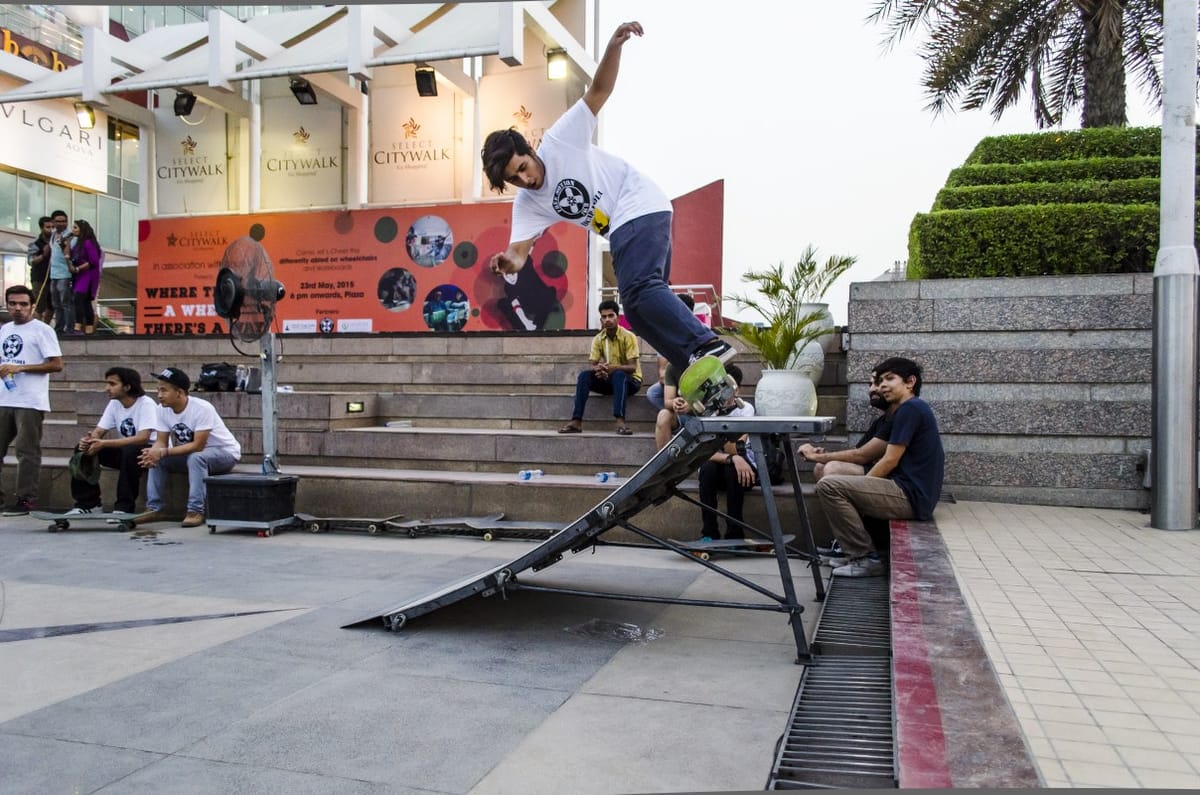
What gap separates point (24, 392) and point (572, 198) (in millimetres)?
6698

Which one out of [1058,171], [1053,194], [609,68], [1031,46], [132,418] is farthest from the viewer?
[1031,46]

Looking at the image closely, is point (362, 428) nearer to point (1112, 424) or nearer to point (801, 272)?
point (801, 272)

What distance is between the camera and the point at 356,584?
5.43m

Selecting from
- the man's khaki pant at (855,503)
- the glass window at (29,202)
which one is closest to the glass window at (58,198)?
the glass window at (29,202)

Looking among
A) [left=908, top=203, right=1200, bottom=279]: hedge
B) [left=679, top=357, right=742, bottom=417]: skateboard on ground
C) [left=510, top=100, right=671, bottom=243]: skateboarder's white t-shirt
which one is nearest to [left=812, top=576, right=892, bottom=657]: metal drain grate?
[left=679, top=357, right=742, bottom=417]: skateboard on ground

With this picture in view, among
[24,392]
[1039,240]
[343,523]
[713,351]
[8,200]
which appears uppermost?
[8,200]

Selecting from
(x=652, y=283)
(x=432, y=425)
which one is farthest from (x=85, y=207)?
(x=652, y=283)

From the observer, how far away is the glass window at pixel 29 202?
75.2 feet

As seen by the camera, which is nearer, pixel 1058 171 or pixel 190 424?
pixel 190 424

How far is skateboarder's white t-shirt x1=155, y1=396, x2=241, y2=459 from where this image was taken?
797 centimetres

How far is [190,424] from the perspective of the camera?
798 centimetres

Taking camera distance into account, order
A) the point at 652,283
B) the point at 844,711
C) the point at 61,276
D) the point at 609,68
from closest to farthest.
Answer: the point at 844,711, the point at 609,68, the point at 652,283, the point at 61,276

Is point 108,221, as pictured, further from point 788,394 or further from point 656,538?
point 656,538

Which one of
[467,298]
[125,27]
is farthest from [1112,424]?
[125,27]
